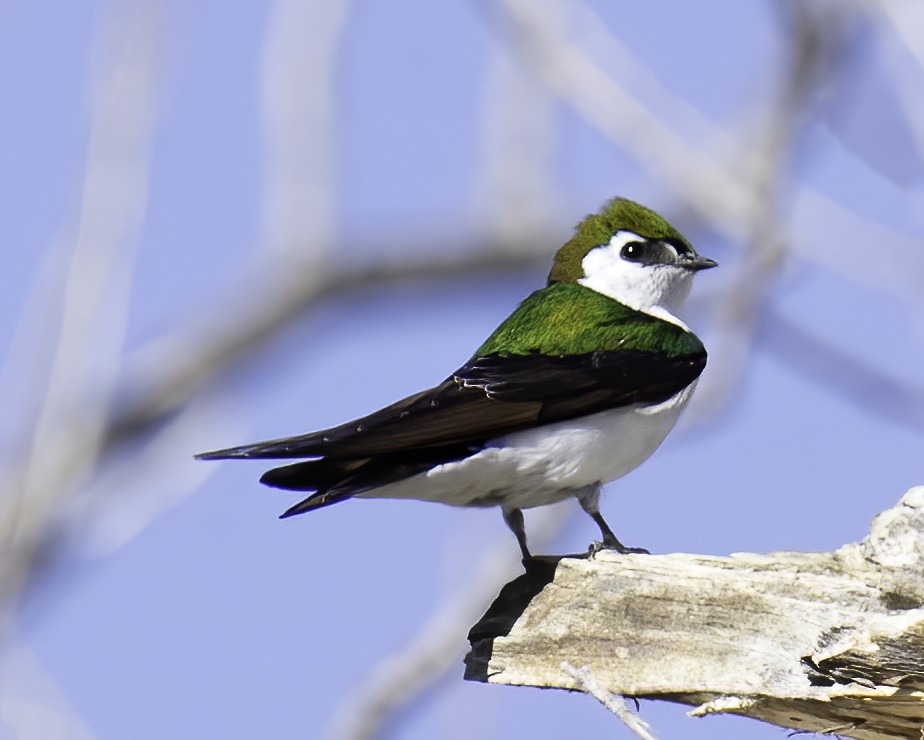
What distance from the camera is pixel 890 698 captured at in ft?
10.9

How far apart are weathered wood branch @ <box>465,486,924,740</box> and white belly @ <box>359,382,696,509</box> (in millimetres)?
470

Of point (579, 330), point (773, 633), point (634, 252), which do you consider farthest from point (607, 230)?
point (773, 633)

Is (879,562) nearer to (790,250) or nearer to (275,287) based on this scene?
(790,250)

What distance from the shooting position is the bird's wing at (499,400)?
12.2ft

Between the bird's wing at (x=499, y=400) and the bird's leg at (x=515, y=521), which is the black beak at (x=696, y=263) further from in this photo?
the bird's leg at (x=515, y=521)

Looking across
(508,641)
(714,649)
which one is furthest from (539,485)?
(714,649)

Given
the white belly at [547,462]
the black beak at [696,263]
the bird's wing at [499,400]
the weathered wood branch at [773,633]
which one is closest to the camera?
the weathered wood branch at [773,633]

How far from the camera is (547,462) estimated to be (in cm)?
408

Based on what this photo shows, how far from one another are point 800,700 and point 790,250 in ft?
7.21

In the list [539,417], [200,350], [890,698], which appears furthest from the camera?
[200,350]

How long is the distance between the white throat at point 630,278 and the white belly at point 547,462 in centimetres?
68

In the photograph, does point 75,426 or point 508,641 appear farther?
point 75,426

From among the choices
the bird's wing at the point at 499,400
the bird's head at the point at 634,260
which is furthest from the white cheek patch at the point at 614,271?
the bird's wing at the point at 499,400

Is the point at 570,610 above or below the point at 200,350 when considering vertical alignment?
below
